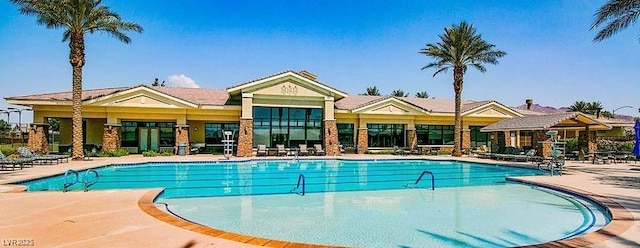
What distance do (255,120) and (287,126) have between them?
7.35 feet

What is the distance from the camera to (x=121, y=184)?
1359 cm

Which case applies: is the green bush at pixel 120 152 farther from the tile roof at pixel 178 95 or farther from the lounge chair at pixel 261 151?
the lounge chair at pixel 261 151

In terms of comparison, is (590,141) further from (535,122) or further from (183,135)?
(183,135)

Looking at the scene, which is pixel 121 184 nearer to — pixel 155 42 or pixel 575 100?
pixel 155 42

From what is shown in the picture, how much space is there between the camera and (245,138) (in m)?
25.7

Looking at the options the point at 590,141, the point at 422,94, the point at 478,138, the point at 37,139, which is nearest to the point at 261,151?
the point at 37,139

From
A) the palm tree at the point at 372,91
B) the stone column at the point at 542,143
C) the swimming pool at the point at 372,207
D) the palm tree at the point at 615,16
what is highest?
the palm tree at the point at 372,91

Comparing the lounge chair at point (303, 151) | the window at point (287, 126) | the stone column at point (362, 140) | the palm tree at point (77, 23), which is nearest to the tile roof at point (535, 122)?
the stone column at point (362, 140)

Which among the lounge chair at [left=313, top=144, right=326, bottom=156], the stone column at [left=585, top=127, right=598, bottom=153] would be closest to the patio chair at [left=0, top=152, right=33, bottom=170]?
the lounge chair at [left=313, top=144, right=326, bottom=156]

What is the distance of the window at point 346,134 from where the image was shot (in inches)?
1185

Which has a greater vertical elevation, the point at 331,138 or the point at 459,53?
the point at 459,53

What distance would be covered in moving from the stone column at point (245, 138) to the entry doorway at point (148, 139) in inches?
245

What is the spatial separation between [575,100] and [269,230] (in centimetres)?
5796

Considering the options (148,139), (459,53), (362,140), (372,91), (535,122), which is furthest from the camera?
(372,91)
